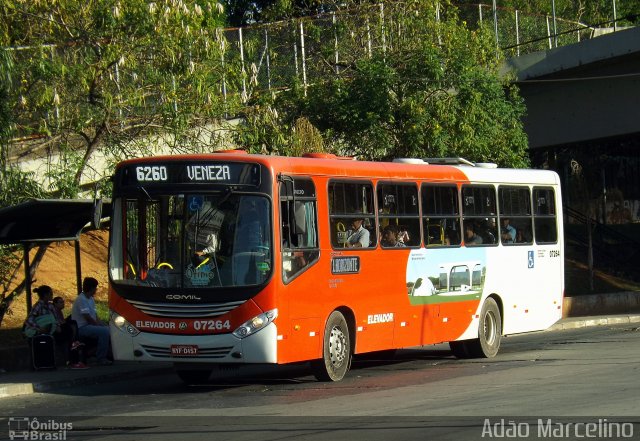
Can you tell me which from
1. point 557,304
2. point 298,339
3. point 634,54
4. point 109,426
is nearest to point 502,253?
point 557,304

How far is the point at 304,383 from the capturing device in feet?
50.6

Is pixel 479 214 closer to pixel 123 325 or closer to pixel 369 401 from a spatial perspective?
pixel 369 401

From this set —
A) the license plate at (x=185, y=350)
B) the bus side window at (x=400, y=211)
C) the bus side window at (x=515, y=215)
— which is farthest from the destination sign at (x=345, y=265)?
the bus side window at (x=515, y=215)

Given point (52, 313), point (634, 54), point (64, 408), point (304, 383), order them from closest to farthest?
point (64, 408) → point (304, 383) → point (52, 313) → point (634, 54)

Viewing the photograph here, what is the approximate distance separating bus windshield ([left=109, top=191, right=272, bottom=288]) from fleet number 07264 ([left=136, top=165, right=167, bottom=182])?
232mm

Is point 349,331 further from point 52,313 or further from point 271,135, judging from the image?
point 271,135

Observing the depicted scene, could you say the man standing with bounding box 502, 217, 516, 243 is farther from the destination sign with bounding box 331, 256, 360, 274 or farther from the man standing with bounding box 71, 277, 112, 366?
the man standing with bounding box 71, 277, 112, 366

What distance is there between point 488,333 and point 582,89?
1651cm

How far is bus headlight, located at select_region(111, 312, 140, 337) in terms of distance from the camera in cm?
1445

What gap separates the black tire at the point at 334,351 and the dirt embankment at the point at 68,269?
920 cm

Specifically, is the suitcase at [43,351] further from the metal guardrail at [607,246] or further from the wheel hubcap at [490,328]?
the metal guardrail at [607,246]

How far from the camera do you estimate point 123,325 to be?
47.8 feet

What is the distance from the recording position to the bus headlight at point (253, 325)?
13.9m

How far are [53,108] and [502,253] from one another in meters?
8.51
